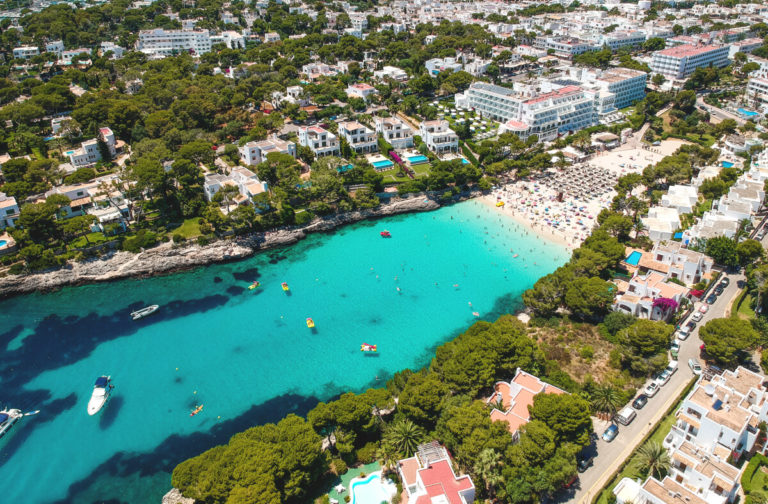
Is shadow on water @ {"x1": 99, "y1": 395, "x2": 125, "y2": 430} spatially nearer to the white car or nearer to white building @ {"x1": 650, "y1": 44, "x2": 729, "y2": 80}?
the white car

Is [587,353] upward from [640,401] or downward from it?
upward

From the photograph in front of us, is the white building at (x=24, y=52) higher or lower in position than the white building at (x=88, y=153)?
higher

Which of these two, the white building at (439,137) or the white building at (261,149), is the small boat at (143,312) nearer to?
the white building at (261,149)

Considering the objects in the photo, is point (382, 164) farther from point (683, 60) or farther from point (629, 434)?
point (683, 60)

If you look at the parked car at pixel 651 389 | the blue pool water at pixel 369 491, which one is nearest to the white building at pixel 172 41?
the blue pool water at pixel 369 491

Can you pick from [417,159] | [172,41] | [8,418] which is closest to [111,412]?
[8,418]

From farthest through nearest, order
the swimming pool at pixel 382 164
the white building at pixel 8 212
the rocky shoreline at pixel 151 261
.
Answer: the swimming pool at pixel 382 164
the white building at pixel 8 212
the rocky shoreline at pixel 151 261

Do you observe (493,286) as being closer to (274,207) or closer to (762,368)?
(762,368)
